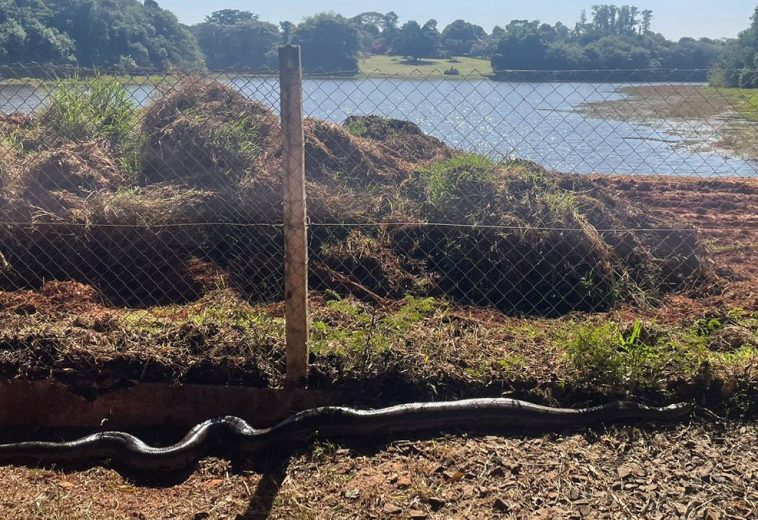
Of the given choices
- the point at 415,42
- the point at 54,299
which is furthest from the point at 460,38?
the point at 54,299

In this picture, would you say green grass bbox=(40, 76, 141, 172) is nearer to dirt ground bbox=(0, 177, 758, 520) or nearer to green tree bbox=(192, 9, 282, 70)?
green tree bbox=(192, 9, 282, 70)

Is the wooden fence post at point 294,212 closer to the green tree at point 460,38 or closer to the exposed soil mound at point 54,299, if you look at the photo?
the exposed soil mound at point 54,299

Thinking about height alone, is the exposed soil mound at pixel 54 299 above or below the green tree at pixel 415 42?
below

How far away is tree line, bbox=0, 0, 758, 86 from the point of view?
5559mm

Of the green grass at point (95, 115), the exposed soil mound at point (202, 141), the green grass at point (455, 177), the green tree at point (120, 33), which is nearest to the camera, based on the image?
the green grass at point (455, 177)

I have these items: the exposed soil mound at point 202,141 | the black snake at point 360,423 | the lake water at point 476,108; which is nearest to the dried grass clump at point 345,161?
the lake water at point 476,108

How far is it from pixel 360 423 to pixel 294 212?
107 centimetres

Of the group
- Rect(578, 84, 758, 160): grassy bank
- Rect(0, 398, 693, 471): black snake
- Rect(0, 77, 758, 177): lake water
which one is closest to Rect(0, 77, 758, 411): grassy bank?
Rect(0, 398, 693, 471): black snake

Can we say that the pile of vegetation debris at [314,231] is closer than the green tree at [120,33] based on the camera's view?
Yes

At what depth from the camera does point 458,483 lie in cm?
285

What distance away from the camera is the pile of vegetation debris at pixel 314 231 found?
189 inches

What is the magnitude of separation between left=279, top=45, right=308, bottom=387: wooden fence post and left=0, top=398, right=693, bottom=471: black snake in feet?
1.05

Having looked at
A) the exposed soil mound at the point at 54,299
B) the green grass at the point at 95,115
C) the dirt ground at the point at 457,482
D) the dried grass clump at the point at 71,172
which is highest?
the green grass at the point at 95,115

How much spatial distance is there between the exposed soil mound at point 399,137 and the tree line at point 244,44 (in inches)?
41.4
